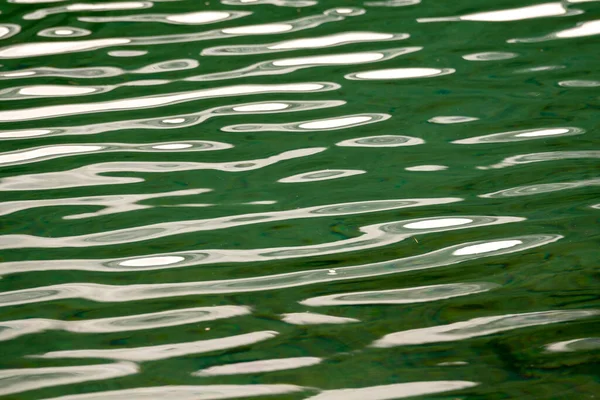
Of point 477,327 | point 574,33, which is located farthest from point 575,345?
point 574,33

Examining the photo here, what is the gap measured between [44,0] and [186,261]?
60.6 inches

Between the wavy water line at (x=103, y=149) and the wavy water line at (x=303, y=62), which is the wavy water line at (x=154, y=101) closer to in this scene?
the wavy water line at (x=303, y=62)

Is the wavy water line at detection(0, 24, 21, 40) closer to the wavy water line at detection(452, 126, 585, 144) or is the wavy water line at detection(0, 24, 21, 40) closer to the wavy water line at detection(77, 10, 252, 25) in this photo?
the wavy water line at detection(77, 10, 252, 25)

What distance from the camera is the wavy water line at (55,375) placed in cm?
144

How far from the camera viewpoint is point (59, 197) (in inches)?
78.7

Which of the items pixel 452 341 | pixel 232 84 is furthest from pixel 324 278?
pixel 232 84

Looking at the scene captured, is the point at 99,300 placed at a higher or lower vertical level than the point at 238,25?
lower

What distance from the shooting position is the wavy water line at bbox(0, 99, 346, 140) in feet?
7.36

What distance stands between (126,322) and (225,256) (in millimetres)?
298

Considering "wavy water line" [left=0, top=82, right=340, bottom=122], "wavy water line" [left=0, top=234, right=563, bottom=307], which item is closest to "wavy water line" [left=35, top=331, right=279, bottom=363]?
"wavy water line" [left=0, top=234, right=563, bottom=307]

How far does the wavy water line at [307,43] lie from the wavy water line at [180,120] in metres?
0.30

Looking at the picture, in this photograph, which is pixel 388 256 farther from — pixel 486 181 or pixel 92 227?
pixel 92 227

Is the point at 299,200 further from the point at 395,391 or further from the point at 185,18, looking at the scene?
the point at 185,18

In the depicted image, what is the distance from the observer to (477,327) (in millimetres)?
1557
